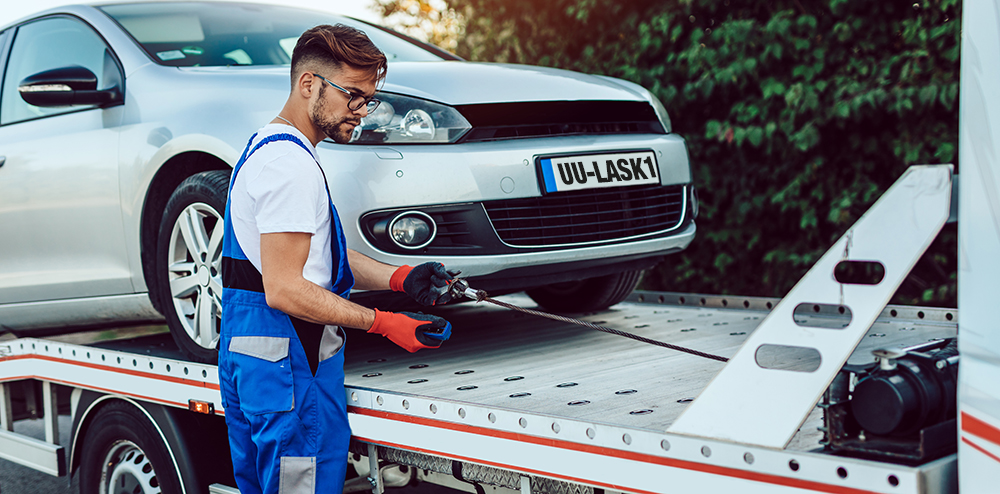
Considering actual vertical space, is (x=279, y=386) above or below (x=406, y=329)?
below

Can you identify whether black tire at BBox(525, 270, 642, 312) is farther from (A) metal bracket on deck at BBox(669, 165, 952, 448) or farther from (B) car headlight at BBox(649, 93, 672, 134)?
(A) metal bracket on deck at BBox(669, 165, 952, 448)

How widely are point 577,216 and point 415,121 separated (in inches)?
23.1

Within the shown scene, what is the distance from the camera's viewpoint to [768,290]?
19.6ft

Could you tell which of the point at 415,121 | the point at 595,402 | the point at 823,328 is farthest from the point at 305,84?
the point at 823,328

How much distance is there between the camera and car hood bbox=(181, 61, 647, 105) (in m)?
2.61

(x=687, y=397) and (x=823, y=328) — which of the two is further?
(x=687, y=397)

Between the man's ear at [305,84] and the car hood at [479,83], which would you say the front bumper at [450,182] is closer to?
the car hood at [479,83]

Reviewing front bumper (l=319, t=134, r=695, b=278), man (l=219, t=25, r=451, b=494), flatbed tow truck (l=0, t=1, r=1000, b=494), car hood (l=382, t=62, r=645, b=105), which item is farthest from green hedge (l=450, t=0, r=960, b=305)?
man (l=219, t=25, r=451, b=494)

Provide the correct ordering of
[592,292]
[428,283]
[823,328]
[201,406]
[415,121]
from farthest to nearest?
[592,292], [415,121], [201,406], [428,283], [823,328]

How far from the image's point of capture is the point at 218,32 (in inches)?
129

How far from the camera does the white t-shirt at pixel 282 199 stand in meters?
1.92

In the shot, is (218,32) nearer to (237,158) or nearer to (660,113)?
(237,158)

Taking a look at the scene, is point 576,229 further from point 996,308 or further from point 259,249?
point 996,308

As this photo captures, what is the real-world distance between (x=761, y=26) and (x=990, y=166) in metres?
4.81
